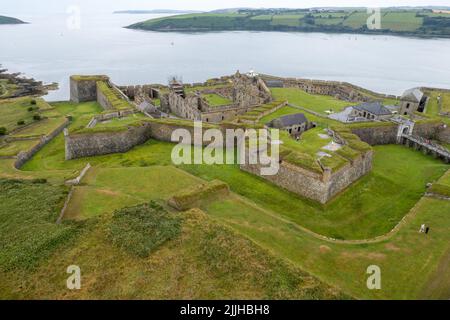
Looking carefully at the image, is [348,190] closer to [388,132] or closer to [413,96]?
[388,132]

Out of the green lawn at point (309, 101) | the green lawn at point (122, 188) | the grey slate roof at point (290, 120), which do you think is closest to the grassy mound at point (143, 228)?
the green lawn at point (122, 188)

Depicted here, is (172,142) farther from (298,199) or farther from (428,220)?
(428,220)

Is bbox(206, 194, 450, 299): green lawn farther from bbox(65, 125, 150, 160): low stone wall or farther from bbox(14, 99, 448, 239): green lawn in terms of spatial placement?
bbox(65, 125, 150, 160): low stone wall

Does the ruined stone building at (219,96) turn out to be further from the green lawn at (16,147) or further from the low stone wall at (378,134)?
the green lawn at (16,147)

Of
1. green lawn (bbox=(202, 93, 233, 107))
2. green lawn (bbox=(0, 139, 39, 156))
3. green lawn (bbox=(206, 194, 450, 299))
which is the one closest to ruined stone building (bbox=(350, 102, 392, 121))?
green lawn (bbox=(206, 194, 450, 299))

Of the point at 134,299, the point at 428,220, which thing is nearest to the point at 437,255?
the point at 428,220

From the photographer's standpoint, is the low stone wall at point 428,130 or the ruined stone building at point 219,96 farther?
the ruined stone building at point 219,96
